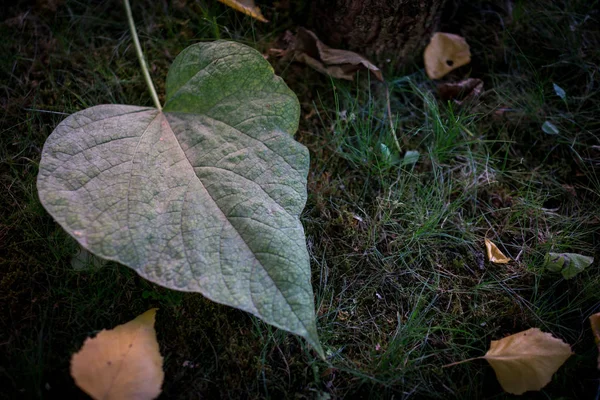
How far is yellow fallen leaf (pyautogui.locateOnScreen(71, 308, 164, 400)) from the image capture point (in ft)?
3.61

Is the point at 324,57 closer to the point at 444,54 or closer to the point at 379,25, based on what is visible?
the point at 379,25

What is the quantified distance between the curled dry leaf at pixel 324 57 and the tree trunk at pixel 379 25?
53mm

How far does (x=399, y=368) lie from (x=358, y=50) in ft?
3.81

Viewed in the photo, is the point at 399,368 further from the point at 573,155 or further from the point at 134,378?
the point at 573,155

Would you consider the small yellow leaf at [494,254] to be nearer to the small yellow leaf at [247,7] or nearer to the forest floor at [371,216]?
the forest floor at [371,216]

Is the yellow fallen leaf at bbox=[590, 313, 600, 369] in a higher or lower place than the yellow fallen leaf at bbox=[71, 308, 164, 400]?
lower

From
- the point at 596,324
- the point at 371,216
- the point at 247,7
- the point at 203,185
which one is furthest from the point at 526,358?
the point at 247,7

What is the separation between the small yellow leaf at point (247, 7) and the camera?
1711 millimetres

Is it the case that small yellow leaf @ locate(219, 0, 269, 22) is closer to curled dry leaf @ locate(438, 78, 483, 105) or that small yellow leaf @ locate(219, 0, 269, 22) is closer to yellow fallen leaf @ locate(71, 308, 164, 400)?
curled dry leaf @ locate(438, 78, 483, 105)

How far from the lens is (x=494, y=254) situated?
4.82ft

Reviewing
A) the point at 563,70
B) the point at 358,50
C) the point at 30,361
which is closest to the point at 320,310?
the point at 30,361

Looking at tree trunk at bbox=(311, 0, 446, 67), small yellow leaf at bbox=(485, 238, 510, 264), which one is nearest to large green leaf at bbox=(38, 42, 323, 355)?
tree trunk at bbox=(311, 0, 446, 67)

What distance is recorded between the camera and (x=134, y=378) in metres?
1.13

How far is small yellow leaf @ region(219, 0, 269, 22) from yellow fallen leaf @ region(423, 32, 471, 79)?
653 mm
